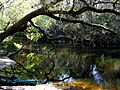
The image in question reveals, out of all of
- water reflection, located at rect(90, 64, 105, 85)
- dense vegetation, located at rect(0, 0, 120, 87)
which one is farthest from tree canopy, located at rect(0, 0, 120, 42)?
water reflection, located at rect(90, 64, 105, 85)

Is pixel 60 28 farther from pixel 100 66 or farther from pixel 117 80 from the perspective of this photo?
pixel 117 80

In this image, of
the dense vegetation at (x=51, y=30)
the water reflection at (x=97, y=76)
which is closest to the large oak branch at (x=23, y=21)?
the dense vegetation at (x=51, y=30)

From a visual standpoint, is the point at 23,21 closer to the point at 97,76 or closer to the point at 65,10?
the point at 65,10

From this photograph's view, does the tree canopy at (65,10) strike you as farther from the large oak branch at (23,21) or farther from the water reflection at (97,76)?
the water reflection at (97,76)

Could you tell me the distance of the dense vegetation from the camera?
41.3ft

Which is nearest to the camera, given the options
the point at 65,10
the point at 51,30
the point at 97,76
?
the point at 65,10

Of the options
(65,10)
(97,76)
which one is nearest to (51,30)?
(97,76)

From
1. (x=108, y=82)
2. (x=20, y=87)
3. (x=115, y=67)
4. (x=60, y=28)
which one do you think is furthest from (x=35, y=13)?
(x=60, y=28)

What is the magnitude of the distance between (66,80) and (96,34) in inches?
1198

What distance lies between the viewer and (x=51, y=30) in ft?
175

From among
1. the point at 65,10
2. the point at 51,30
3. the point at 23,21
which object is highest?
the point at 51,30

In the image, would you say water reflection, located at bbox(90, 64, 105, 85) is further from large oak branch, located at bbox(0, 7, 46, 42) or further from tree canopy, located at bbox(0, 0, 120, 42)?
large oak branch, located at bbox(0, 7, 46, 42)

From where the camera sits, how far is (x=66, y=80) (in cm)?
1805

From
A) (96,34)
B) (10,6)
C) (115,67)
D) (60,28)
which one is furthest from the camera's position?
(60,28)
